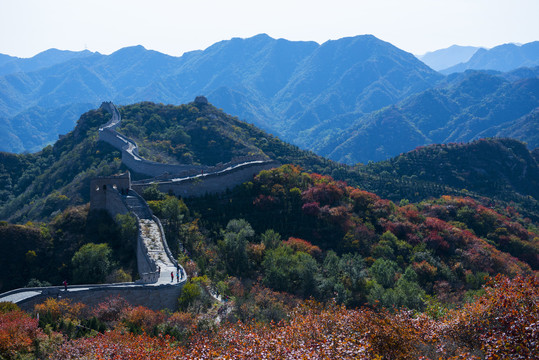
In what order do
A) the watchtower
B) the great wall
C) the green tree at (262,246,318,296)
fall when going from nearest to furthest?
the great wall < the green tree at (262,246,318,296) < the watchtower

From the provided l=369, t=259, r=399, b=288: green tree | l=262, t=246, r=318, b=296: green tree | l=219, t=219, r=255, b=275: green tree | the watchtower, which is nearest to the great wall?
the watchtower

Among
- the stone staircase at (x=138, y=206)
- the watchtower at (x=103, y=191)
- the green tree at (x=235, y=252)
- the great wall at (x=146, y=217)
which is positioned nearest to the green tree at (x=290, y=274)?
the green tree at (x=235, y=252)

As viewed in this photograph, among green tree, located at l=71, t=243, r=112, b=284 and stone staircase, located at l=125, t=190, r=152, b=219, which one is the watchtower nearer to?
Result: stone staircase, located at l=125, t=190, r=152, b=219

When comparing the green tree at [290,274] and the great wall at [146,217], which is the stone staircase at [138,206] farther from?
the green tree at [290,274]

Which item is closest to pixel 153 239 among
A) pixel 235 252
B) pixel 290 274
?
pixel 235 252

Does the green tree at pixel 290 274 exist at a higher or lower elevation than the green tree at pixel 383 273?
higher

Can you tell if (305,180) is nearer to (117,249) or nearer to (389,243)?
(389,243)
